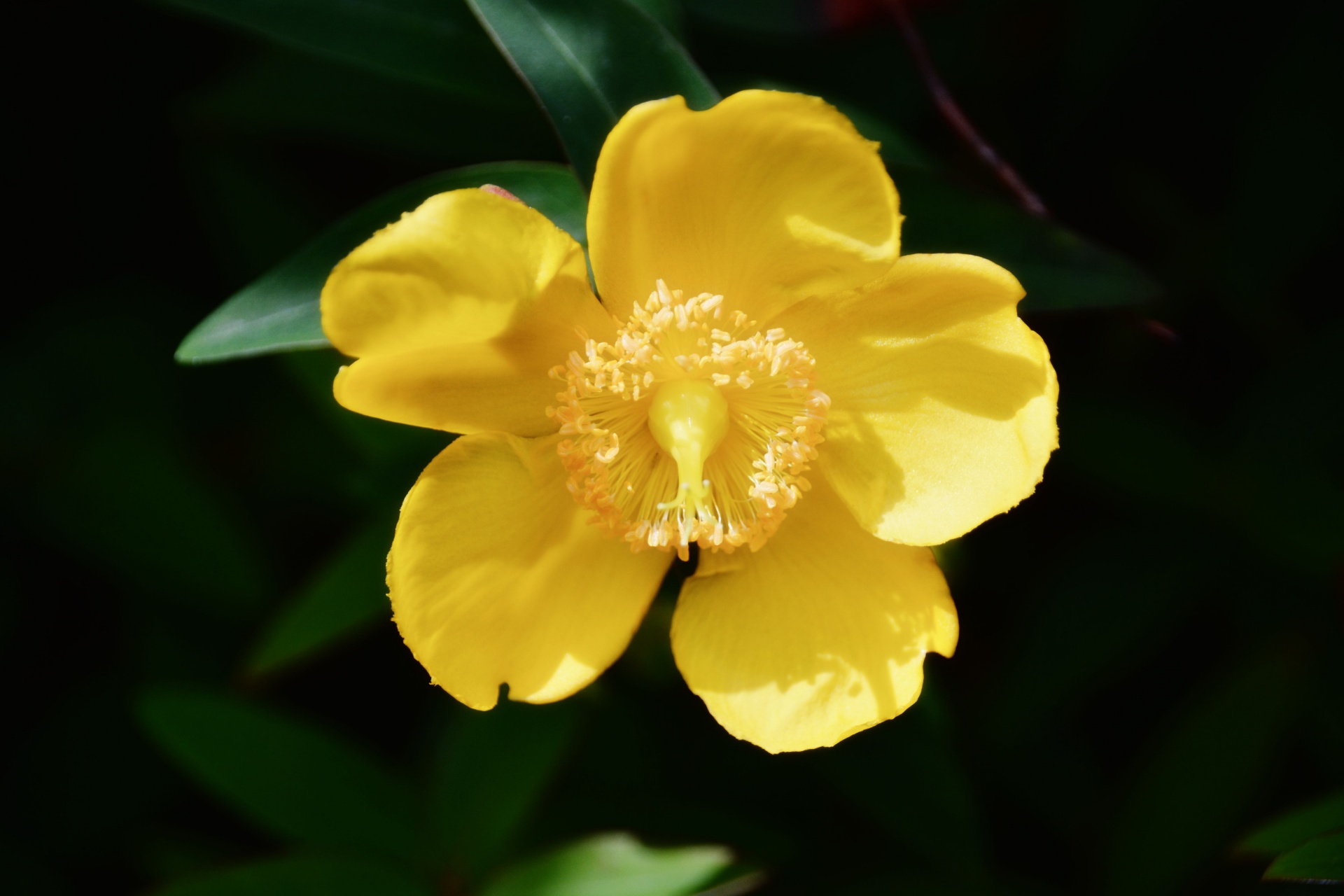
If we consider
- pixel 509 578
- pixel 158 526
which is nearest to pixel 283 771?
pixel 158 526

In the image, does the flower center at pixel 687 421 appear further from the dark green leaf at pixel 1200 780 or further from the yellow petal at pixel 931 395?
the dark green leaf at pixel 1200 780

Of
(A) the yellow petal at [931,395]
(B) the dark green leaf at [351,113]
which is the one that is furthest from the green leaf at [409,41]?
(A) the yellow petal at [931,395]

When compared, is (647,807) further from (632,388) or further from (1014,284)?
(1014,284)

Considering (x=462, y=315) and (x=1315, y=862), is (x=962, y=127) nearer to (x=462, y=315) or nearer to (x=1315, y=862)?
(x=462, y=315)

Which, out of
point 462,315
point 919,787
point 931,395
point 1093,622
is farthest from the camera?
point 1093,622

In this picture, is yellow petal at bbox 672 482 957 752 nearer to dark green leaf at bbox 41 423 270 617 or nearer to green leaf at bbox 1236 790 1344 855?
green leaf at bbox 1236 790 1344 855

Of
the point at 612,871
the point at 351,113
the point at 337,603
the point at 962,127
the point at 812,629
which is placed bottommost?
the point at 612,871
